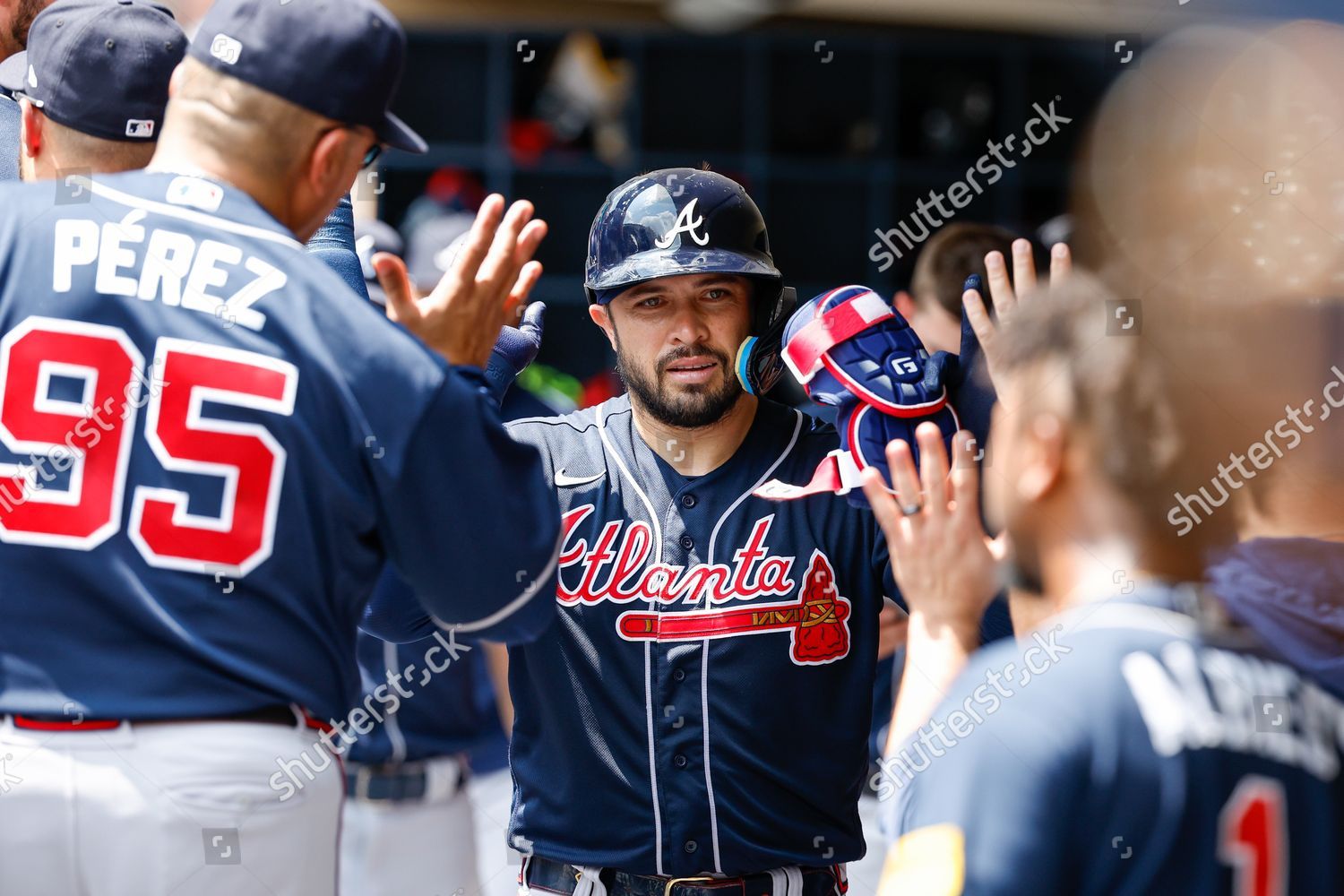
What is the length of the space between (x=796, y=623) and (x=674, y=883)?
54 centimetres

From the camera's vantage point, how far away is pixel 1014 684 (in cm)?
164

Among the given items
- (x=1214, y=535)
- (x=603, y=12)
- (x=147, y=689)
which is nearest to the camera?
(x=1214, y=535)

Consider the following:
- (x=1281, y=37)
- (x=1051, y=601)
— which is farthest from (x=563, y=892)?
(x=1281, y=37)

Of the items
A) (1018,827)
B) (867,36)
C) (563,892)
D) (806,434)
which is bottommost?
(563,892)

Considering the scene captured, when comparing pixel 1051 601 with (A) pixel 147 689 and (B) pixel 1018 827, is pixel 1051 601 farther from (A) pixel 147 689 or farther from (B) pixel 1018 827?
(A) pixel 147 689

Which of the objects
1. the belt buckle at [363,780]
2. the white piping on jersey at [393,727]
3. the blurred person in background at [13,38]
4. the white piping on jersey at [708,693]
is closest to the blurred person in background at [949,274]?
the white piping on jersey at [708,693]

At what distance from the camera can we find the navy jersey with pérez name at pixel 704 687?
8.64ft

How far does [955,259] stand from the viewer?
13.6 ft

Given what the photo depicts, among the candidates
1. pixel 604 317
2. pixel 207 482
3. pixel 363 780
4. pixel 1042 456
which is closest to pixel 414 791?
pixel 363 780

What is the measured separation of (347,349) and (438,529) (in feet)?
0.94

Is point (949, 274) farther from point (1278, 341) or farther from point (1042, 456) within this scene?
point (1042, 456)

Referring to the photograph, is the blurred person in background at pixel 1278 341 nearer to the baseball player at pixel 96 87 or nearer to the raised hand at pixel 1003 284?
the raised hand at pixel 1003 284

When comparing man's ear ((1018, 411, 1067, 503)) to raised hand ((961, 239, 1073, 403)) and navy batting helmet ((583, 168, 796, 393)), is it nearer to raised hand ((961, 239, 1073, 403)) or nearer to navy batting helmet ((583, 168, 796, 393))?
raised hand ((961, 239, 1073, 403))

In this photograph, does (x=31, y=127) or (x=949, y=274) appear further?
(x=949, y=274)
